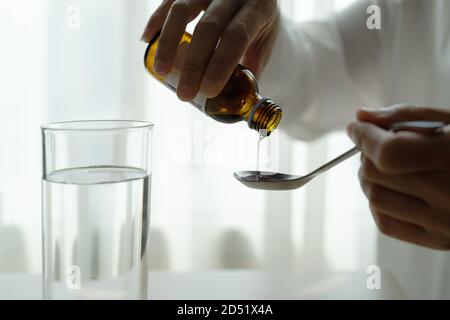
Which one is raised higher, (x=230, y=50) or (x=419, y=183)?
(x=230, y=50)

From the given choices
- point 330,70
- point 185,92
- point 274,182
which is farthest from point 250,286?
point 330,70

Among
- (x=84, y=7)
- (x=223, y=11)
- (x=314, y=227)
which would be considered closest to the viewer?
(x=223, y=11)

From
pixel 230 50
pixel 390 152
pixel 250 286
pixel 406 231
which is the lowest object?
pixel 250 286

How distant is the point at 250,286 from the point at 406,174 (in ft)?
0.99

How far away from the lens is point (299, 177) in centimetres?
58

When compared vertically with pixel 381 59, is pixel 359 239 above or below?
below

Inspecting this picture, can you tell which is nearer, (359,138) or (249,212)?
(359,138)

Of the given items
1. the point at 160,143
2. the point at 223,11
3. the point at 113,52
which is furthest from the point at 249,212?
the point at 223,11

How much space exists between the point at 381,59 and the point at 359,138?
1.89ft

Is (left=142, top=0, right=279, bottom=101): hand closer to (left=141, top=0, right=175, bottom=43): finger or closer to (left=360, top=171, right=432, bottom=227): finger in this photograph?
(left=141, top=0, right=175, bottom=43): finger

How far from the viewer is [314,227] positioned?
158cm

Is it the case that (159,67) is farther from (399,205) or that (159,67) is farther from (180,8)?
(399,205)

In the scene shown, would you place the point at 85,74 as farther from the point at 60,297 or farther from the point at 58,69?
the point at 60,297

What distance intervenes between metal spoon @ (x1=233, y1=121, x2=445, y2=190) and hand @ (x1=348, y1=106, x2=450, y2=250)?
0.03 feet
